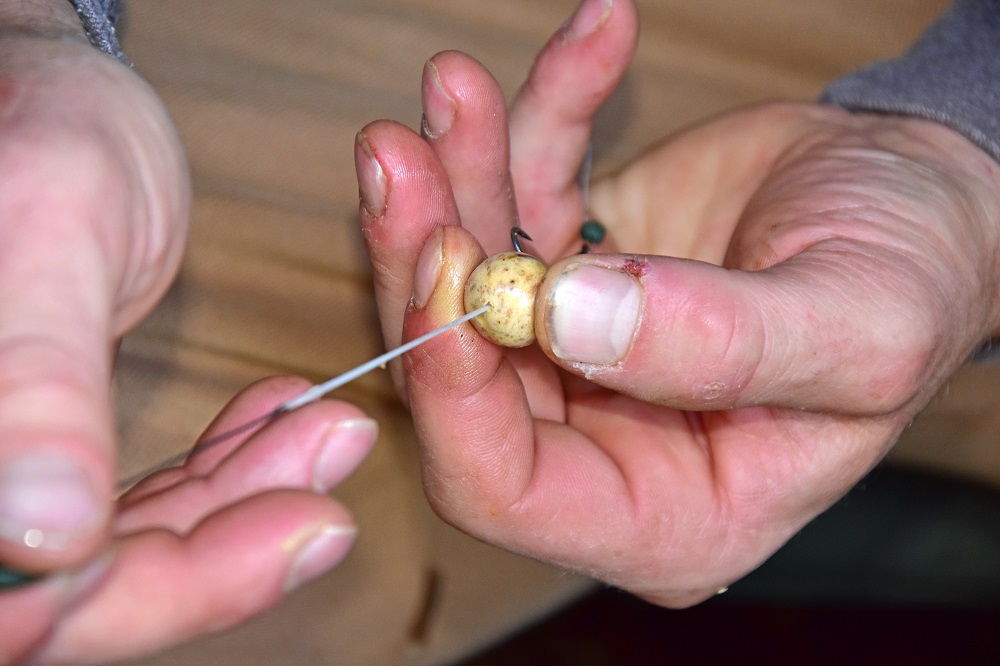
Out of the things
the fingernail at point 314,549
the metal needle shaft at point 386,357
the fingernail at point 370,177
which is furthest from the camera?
the fingernail at point 370,177

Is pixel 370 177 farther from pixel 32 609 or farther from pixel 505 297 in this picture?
pixel 32 609

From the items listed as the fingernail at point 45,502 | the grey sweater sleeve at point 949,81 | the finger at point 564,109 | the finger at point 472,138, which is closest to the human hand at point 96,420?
the fingernail at point 45,502

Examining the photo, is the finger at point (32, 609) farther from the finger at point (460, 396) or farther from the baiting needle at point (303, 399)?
the finger at point (460, 396)

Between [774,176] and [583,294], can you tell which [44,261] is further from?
[774,176]

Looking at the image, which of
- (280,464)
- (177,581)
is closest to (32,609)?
(177,581)

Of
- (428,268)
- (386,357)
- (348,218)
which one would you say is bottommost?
(348,218)

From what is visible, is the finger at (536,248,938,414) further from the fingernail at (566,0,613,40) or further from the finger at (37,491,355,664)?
the fingernail at (566,0,613,40)

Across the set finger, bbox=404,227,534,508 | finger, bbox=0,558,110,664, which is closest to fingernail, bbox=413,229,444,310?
finger, bbox=404,227,534,508
